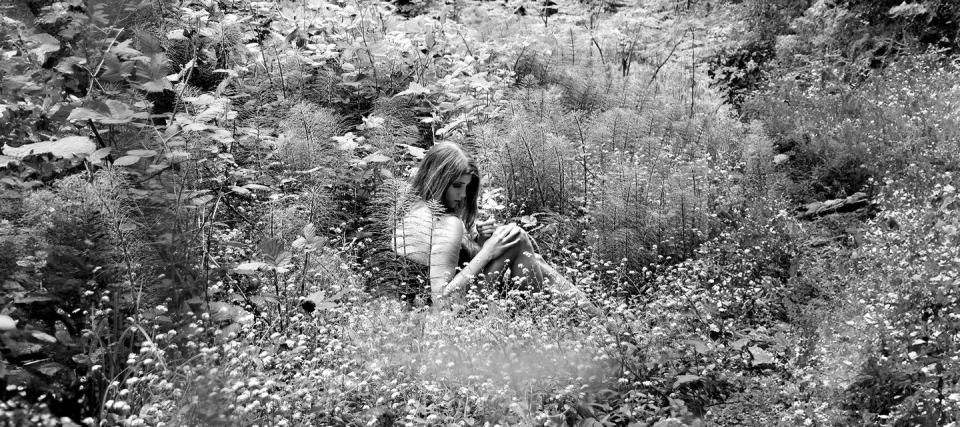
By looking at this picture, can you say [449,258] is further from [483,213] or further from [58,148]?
[58,148]

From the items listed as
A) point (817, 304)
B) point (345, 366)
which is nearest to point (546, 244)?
point (817, 304)

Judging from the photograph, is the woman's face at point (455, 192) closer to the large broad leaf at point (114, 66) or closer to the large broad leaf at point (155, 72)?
the large broad leaf at point (155, 72)

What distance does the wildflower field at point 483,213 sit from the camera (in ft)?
11.2

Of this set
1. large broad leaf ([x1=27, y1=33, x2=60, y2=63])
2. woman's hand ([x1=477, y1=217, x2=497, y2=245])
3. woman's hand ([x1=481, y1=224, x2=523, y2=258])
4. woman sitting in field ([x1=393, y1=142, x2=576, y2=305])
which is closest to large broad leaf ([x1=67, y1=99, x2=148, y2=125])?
large broad leaf ([x1=27, y1=33, x2=60, y2=63])

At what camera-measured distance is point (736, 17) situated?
10227mm

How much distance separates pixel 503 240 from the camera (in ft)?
15.5

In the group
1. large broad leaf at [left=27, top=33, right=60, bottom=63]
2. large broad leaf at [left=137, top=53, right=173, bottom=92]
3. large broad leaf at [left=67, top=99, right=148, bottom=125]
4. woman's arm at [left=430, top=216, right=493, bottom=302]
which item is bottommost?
woman's arm at [left=430, top=216, right=493, bottom=302]

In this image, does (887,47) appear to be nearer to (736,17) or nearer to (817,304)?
(736,17)

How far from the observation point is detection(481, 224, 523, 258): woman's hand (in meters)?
4.72

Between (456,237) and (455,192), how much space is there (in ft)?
0.95

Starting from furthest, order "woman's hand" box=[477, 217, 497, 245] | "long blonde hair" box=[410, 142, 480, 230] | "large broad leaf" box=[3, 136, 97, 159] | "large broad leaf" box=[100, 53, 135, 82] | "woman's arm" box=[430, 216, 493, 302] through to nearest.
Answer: "woman's hand" box=[477, 217, 497, 245] < "long blonde hair" box=[410, 142, 480, 230] < "woman's arm" box=[430, 216, 493, 302] < "large broad leaf" box=[100, 53, 135, 82] < "large broad leaf" box=[3, 136, 97, 159]

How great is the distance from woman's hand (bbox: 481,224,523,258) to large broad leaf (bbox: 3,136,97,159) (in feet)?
6.89

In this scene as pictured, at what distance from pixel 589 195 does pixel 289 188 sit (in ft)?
6.63

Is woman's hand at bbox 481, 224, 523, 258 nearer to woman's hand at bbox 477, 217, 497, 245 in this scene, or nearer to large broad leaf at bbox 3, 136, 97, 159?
woman's hand at bbox 477, 217, 497, 245
